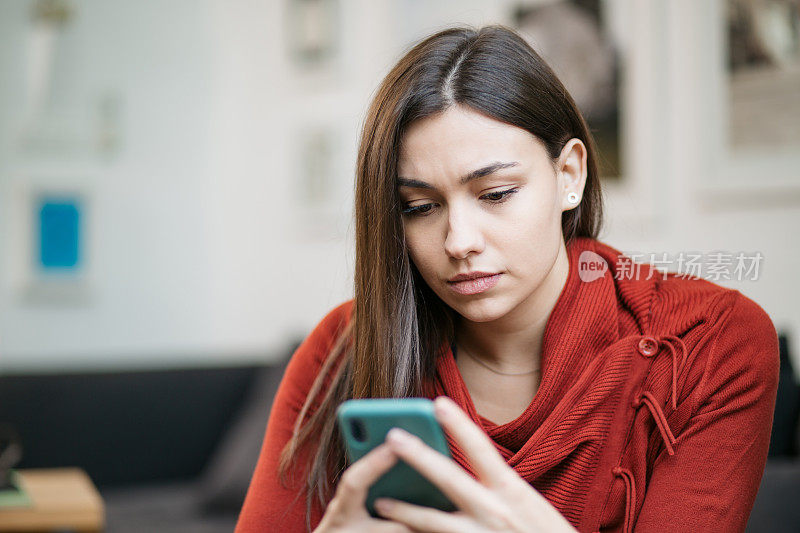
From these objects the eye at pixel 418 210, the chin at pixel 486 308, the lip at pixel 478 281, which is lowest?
the chin at pixel 486 308

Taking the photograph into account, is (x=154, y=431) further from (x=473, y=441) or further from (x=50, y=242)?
(x=473, y=441)

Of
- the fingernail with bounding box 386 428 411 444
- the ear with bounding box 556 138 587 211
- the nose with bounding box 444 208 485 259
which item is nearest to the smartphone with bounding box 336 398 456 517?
the fingernail with bounding box 386 428 411 444

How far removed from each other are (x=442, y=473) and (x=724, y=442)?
1.53 feet

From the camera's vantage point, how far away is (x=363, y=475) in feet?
2.87

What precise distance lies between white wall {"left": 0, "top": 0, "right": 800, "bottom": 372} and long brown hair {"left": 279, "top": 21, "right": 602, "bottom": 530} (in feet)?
7.16

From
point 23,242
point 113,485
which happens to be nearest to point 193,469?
point 113,485

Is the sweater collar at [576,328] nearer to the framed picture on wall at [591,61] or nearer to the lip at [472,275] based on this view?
the lip at [472,275]

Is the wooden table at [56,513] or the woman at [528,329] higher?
the woman at [528,329]

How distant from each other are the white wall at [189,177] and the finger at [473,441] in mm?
2642

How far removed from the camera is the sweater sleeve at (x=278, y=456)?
1294 mm

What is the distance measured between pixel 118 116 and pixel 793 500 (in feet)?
10.3

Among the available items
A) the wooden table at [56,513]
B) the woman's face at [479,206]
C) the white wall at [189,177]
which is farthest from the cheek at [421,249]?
the white wall at [189,177]

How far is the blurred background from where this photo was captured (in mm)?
3102

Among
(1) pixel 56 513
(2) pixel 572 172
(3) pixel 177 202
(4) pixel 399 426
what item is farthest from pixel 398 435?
(3) pixel 177 202
